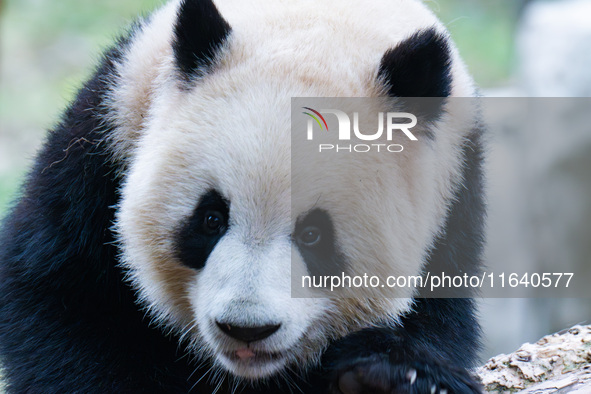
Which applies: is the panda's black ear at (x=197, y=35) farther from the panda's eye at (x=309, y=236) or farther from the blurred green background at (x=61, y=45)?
the blurred green background at (x=61, y=45)

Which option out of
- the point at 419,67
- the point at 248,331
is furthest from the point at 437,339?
the point at 419,67

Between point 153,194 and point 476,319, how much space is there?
6.36 ft

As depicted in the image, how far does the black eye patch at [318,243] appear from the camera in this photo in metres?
2.77

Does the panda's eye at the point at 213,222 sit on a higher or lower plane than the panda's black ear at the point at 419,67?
lower

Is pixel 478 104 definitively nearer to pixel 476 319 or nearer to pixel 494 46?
pixel 476 319

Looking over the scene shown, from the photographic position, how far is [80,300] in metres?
3.35

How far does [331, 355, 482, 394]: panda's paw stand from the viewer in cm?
289

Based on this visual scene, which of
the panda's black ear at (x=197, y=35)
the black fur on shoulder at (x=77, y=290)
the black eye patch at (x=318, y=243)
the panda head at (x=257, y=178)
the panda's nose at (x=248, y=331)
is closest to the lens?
the panda's nose at (x=248, y=331)

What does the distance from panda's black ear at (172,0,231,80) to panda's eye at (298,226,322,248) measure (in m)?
0.82

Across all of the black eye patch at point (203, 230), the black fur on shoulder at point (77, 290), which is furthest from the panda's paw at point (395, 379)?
the black fur on shoulder at point (77, 290)

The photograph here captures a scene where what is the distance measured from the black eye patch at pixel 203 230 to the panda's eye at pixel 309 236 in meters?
0.30

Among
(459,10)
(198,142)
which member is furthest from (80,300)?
(459,10)

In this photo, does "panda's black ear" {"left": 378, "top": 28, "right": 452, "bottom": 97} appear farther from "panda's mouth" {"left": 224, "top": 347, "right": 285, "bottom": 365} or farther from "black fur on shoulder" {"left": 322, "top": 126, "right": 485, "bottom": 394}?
"panda's mouth" {"left": 224, "top": 347, "right": 285, "bottom": 365}

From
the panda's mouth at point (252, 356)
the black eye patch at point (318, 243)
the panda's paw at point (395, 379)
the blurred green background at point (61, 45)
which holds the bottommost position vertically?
the panda's paw at point (395, 379)
